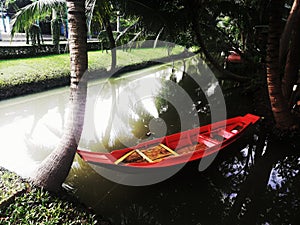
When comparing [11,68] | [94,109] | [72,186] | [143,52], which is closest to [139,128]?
[94,109]

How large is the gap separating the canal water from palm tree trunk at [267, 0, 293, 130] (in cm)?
105

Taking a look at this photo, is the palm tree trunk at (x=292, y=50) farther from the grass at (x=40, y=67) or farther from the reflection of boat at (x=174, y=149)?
the grass at (x=40, y=67)

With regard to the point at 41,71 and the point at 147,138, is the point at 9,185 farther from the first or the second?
the point at 41,71

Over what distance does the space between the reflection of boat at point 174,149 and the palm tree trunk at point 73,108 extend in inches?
14.1

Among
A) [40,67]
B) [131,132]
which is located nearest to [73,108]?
[131,132]

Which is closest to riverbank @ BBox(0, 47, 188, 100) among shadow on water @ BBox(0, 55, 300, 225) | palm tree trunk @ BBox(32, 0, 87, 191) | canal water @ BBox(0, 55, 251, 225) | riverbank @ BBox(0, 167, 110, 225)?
canal water @ BBox(0, 55, 251, 225)

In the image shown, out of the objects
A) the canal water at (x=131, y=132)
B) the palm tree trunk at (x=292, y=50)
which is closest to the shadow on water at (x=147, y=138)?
the canal water at (x=131, y=132)

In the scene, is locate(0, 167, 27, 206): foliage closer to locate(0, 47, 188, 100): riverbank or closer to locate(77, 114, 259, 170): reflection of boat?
locate(77, 114, 259, 170): reflection of boat

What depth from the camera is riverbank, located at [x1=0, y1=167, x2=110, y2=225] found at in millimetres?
2927

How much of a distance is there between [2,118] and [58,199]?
15.6 ft

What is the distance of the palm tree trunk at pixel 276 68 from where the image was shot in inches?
163

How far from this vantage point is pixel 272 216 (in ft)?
12.1

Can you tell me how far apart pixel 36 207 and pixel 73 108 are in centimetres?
132

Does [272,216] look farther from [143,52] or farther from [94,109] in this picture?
[143,52]
